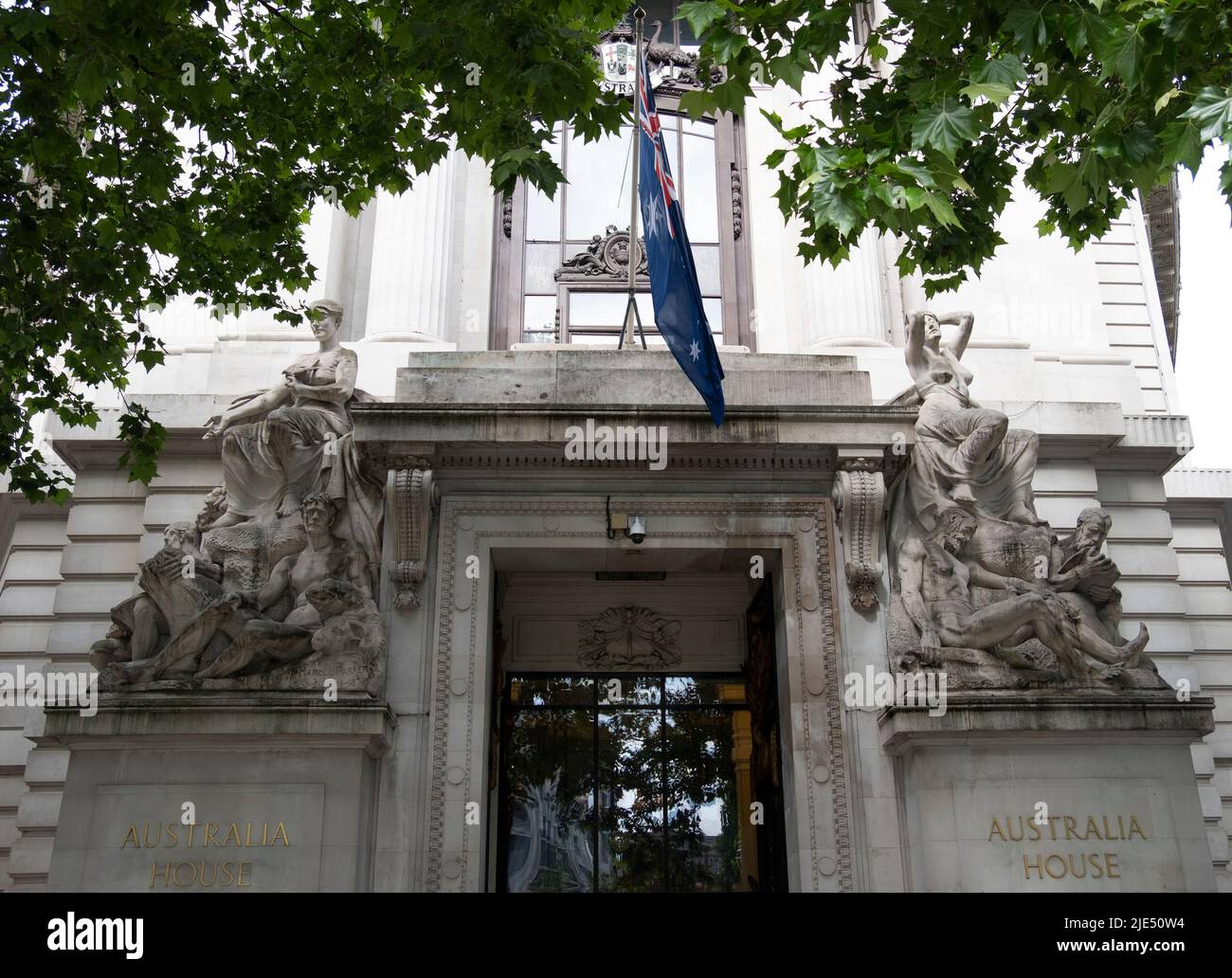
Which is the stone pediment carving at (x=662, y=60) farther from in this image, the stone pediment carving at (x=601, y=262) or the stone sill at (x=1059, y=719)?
the stone sill at (x=1059, y=719)

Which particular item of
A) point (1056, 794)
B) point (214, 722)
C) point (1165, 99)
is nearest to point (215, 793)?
point (214, 722)

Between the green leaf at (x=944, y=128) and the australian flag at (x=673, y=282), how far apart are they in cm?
377

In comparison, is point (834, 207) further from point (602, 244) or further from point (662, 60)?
point (662, 60)

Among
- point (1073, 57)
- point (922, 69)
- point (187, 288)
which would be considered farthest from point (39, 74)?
point (1073, 57)

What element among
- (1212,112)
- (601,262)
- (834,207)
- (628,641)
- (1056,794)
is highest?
(601,262)

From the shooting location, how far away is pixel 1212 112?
24.2 feet

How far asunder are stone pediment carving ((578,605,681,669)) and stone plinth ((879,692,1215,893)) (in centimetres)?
447

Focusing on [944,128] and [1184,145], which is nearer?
[1184,145]

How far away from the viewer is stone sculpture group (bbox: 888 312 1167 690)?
453 inches

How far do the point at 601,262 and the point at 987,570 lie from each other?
8207 millimetres

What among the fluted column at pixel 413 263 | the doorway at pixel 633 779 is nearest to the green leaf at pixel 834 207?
the doorway at pixel 633 779

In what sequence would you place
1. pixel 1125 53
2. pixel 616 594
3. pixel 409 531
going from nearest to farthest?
1. pixel 1125 53
2. pixel 409 531
3. pixel 616 594

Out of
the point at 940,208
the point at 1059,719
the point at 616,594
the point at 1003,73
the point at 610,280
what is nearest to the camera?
the point at 940,208

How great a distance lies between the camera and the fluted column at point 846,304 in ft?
51.6
